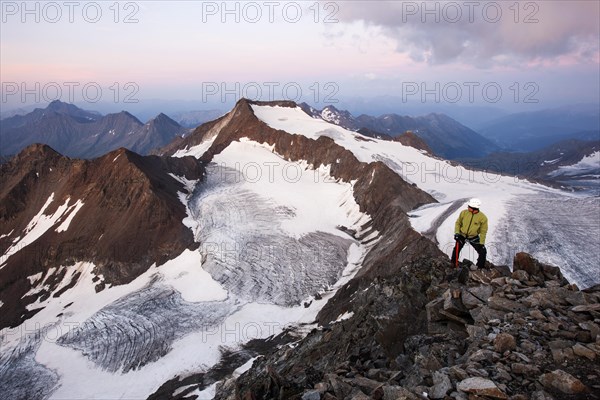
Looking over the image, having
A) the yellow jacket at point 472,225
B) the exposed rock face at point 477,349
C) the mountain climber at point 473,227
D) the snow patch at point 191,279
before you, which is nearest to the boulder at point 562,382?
→ the exposed rock face at point 477,349

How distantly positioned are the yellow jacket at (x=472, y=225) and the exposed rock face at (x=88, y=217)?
56.2m

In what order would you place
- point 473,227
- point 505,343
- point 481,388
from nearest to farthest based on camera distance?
point 481,388 → point 505,343 → point 473,227

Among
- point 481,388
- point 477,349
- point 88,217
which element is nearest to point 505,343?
point 477,349

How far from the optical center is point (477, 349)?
11.3 meters

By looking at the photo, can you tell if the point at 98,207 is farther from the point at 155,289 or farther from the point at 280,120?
the point at 280,120

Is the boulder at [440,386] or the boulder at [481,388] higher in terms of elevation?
the boulder at [481,388]

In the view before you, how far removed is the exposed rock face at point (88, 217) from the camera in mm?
65500

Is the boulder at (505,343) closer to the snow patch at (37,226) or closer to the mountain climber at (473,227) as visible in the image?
the mountain climber at (473,227)

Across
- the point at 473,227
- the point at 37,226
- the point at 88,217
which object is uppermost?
the point at 473,227

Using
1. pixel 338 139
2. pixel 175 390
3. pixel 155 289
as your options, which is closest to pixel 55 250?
pixel 155 289

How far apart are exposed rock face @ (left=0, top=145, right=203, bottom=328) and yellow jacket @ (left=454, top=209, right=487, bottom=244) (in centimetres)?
5618

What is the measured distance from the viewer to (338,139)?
10475 cm

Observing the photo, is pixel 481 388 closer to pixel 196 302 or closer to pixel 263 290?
pixel 263 290

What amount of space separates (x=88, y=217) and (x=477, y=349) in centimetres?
7767
